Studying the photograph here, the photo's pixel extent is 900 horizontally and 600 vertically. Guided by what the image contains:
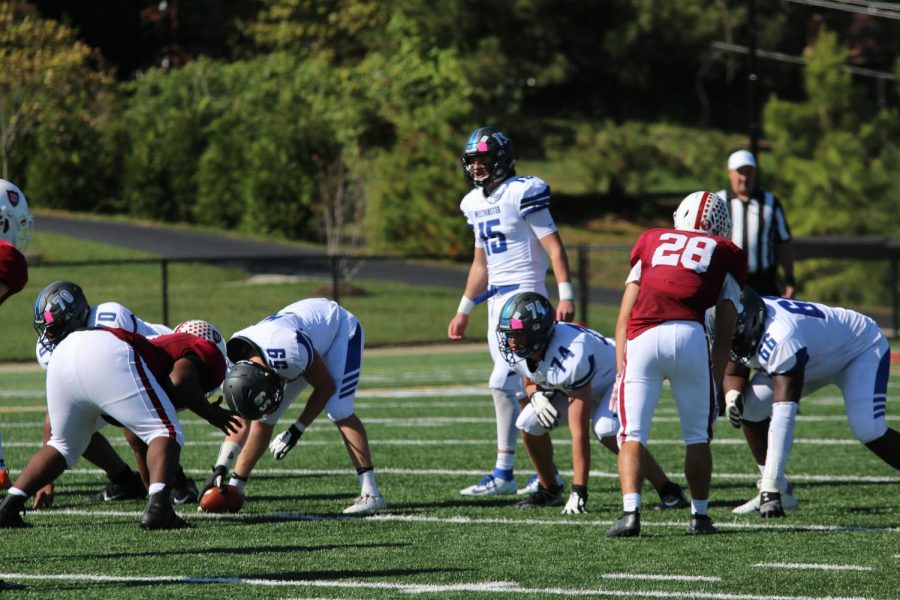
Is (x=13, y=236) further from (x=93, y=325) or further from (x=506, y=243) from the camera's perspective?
(x=506, y=243)

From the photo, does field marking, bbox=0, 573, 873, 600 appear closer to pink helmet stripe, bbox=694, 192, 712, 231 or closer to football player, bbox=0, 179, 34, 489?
football player, bbox=0, 179, 34, 489

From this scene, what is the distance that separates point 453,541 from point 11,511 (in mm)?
2117

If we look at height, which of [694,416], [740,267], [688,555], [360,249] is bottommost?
[360,249]

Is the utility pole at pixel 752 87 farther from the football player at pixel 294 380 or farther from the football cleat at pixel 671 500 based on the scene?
the football player at pixel 294 380

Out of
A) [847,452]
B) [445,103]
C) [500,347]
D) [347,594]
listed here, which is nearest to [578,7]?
[445,103]

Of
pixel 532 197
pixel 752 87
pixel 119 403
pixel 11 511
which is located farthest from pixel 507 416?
pixel 752 87

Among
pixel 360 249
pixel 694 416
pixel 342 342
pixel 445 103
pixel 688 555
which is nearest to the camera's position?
pixel 688 555

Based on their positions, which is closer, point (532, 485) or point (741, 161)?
point (532, 485)

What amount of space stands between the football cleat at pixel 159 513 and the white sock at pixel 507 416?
213 cm

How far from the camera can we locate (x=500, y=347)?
23.1 feet

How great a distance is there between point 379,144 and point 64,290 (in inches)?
1192

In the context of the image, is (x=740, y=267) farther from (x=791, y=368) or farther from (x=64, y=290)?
(x=64, y=290)

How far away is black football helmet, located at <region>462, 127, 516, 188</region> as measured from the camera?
7.66m

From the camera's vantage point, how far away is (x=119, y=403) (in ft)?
20.4
